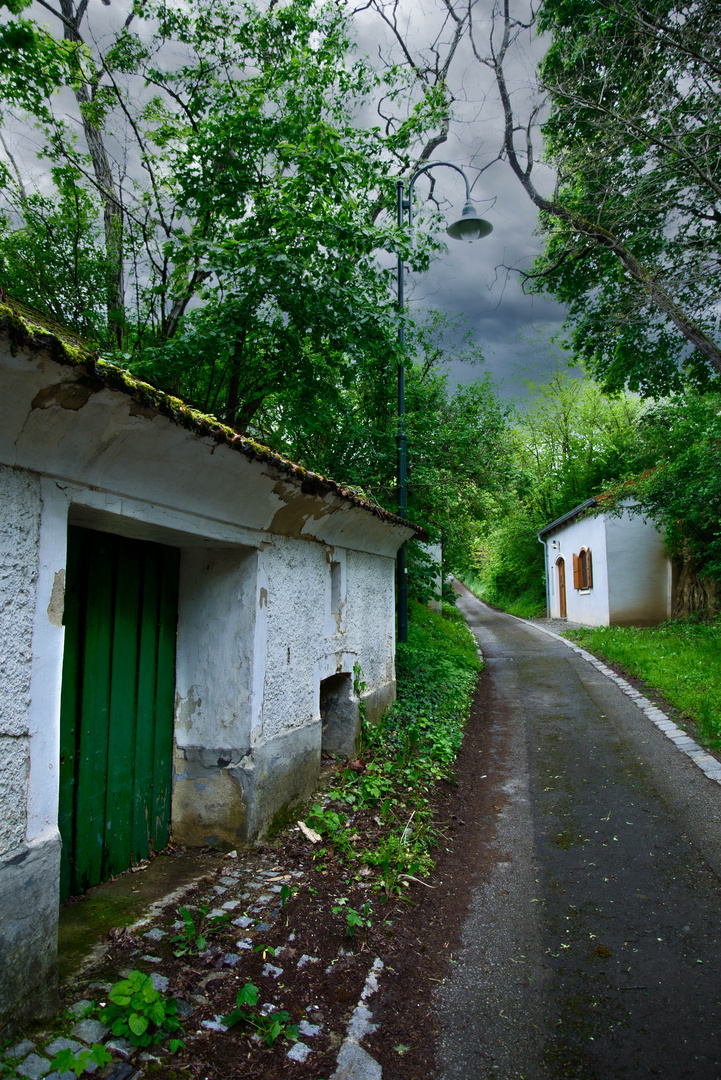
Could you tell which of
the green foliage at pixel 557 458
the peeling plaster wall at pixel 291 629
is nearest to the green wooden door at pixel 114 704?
the peeling plaster wall at pixel 291 629

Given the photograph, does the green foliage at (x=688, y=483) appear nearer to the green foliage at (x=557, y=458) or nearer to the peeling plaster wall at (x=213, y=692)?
the peeling plaster wall at (x=213, y=692)

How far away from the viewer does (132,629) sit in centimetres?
351

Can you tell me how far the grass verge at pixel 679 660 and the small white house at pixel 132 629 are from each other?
4.85 meters

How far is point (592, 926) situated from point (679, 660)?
8.19 metres

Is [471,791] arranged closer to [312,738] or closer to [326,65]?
[312,738]

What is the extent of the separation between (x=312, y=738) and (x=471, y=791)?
5.66ft

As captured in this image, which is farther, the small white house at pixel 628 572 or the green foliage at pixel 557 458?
the green foliage at pixel 557 458

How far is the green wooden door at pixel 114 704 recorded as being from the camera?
10.0ft

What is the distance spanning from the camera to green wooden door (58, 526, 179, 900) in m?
3.05

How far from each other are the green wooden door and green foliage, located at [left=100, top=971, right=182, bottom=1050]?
974mm

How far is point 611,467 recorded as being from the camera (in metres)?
27.4

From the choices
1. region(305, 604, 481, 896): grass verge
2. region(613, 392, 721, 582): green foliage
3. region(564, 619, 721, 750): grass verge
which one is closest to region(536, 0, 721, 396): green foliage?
region(613, 392, 721, 582): green foliage

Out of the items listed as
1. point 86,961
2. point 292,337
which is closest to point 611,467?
point 292,337

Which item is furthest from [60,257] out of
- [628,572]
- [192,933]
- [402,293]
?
[628,572]
